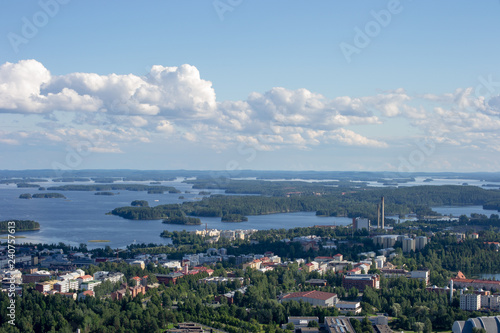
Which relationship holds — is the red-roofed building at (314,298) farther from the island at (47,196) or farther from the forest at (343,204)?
the island at (47,196)

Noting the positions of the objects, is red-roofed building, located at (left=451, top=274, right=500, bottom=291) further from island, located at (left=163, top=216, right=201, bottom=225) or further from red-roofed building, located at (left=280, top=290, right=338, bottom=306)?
island, located at (left=163, top=216, right=201, bottom=225)

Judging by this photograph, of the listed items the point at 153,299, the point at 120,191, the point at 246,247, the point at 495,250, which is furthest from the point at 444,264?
the point at 120,191

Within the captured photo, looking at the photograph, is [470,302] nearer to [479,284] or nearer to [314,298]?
[479,284]

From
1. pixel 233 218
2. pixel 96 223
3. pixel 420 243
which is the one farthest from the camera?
pixel 233 218

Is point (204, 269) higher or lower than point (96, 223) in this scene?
lower

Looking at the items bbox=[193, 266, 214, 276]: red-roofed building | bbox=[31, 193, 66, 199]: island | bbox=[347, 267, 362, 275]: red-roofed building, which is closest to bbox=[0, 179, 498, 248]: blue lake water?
bbox=[31, 193, 66, 199]: island

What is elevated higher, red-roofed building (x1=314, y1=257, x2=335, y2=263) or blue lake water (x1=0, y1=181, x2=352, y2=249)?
blue lake water (x1=0, y1=181, x2=352, y2=249)

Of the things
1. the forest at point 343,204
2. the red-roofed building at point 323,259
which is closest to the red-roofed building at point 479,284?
the red-roofed building at point 323,259

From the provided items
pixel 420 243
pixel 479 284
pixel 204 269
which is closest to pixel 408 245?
pixel 420 243
